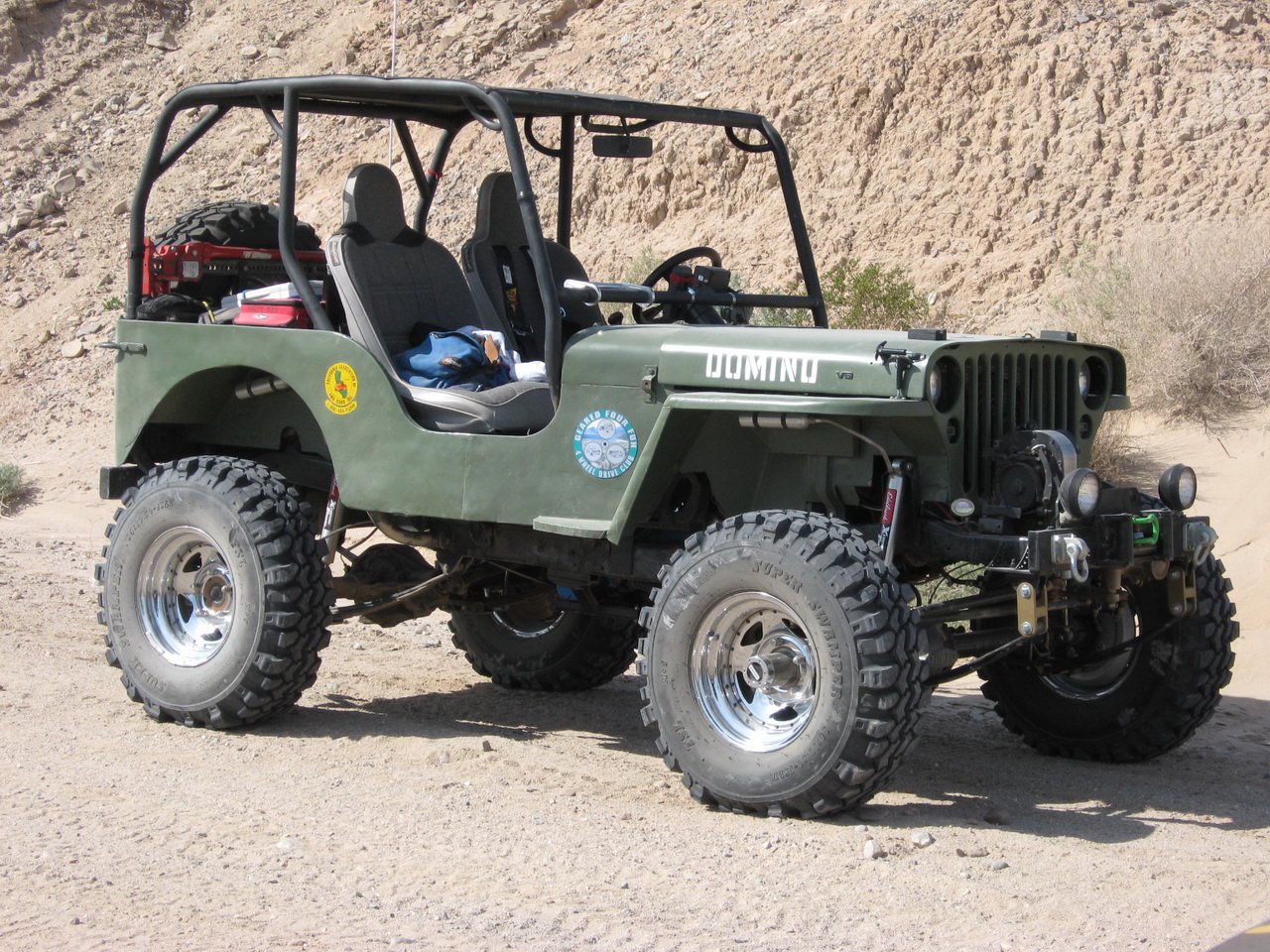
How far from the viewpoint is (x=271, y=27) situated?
22359 millimetres

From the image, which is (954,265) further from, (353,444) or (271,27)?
(271,27)

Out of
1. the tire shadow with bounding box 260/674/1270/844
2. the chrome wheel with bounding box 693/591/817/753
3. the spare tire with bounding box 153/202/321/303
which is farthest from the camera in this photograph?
the spare tire with bounding box 153/202/321/303

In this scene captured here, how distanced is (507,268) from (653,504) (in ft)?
5.38

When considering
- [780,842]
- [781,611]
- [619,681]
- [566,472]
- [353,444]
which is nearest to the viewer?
[780,842]

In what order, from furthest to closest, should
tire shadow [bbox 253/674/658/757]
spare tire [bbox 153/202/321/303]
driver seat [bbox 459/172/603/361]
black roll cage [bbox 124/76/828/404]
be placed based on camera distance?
1. spare tire [bbox 153/202/321/303]
2. driver seat [bbox 459/172/603/361]
3. tire shadow [bbox 253/674/658/757]
4. black roll cage [bbox 124/76/828/404]

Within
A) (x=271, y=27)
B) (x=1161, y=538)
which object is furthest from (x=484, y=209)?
(x=271, y=27)

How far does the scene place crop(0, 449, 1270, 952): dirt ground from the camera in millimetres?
4090

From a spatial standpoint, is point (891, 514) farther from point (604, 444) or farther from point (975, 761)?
point (975, 761)

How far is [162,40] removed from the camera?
23.1m

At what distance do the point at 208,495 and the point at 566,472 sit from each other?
5.18ft

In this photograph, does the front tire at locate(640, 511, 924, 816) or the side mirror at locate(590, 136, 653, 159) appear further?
the side mirror at locate(590, 136, 653, 159)

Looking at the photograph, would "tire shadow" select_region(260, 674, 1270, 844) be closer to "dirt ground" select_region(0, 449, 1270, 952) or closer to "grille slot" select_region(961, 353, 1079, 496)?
"dirt ground" select_region(0, 449, 1270, 952)

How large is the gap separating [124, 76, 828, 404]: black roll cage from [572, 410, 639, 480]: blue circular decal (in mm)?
216

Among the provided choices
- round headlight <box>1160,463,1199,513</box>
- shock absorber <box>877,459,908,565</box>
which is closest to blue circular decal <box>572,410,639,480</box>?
shock absorber <box>877,459,908,565</box>
